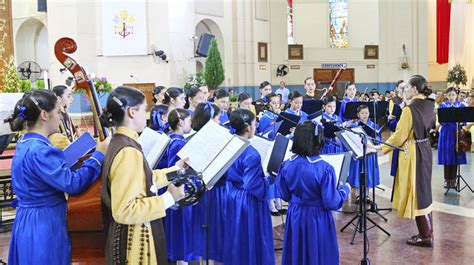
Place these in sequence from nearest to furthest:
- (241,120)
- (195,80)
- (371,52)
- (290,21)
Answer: (241,120)
(195,80)
(371,52)
(290,21)

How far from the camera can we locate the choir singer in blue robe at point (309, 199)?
3.77 meters

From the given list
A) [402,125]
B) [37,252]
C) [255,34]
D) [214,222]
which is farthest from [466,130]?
[255,34]

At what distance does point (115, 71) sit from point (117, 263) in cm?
1306

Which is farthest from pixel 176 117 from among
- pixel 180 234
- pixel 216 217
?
pixel 180 234

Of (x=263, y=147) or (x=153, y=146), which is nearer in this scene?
(x=153, y=146)

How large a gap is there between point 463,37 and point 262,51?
934 centimetres

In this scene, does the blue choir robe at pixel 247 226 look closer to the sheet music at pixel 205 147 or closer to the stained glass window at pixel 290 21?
the sheet music at pixel 205 147

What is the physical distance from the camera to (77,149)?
332 centimetres

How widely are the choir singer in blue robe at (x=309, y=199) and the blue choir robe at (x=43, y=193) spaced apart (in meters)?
1.49

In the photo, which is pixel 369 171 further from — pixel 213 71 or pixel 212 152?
pixel 213 71

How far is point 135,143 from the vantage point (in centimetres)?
276

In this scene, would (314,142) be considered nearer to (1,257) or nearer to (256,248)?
(256,248)

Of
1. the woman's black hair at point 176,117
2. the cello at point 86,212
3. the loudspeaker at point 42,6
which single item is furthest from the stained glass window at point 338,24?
the cello at point 86,212

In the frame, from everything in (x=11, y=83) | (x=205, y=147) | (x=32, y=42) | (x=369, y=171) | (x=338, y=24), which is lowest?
(x=369, y=171)
